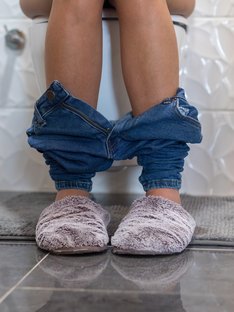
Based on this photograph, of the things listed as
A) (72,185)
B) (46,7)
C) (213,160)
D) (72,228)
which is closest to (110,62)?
(46,7)

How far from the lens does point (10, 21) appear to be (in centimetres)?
133

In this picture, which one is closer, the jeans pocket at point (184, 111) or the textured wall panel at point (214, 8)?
the jeans pocket at point (184, 111)

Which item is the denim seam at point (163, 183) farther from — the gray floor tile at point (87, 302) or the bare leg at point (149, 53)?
the gray floor tile at point (87, 302)

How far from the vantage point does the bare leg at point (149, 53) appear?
2.46ft

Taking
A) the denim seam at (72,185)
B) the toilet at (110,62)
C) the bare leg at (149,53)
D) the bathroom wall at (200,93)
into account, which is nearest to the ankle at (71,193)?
the denim seam at (72,185)

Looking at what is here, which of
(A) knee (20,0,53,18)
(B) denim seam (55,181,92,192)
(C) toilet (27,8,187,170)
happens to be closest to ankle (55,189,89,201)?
(B) denim seam (55,181,92,192)

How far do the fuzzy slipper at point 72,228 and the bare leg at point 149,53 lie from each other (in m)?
0.10

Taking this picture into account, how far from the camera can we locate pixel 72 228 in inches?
27.7

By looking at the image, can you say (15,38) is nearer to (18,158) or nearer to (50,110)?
(18,158)

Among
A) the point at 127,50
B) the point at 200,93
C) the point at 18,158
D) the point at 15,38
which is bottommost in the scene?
the point at 18,158

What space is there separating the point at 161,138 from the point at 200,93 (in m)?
0.54

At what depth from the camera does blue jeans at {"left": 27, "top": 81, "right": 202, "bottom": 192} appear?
0.75 m

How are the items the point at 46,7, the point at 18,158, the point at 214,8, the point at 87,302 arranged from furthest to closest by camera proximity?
the point at 18,158
the point at 214,8
the point at 46,7
the point at 87,302

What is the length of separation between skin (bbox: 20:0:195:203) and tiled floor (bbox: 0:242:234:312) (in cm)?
14
